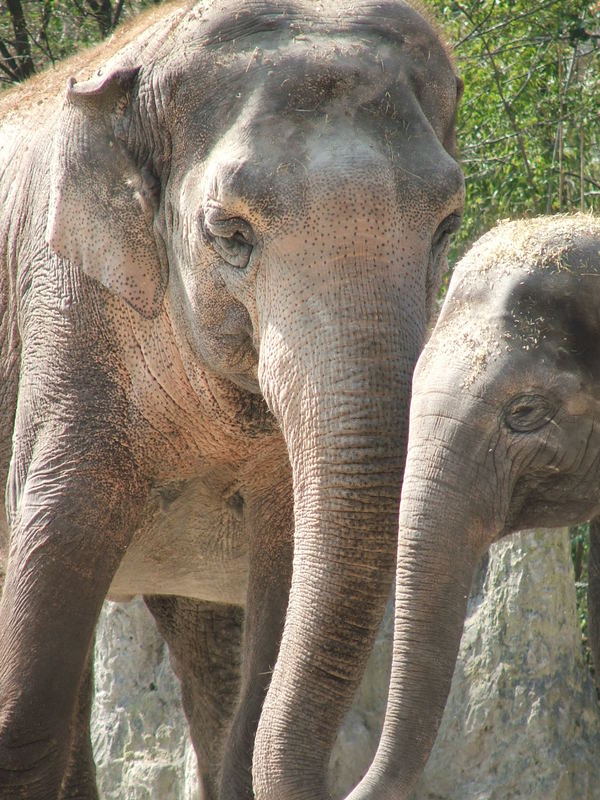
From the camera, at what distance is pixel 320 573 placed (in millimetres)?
3293

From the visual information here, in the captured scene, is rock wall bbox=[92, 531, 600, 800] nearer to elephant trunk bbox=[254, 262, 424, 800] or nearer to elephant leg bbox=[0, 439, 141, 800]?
elephant leg bbox=[0, 439, 141, 800]

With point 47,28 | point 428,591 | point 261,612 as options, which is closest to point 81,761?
point 261,612

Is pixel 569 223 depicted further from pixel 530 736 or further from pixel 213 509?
pixel 530 736

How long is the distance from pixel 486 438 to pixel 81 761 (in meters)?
2.56

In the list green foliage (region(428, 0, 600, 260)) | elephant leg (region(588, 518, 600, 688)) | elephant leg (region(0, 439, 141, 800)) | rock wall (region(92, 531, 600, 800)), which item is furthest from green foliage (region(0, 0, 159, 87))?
elephant leg (region(588, 518, 600, 688))

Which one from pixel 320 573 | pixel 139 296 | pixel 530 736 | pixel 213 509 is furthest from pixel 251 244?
pixel 530 736

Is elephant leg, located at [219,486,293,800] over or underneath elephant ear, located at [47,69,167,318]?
underneath

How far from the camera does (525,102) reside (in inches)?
239

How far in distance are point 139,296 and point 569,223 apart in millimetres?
1281

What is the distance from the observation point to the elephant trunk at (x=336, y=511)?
10.6 feet

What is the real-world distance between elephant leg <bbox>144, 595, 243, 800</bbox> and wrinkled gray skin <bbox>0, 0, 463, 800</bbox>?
2.06ft

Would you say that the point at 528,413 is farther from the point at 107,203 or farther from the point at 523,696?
the point at 523,696

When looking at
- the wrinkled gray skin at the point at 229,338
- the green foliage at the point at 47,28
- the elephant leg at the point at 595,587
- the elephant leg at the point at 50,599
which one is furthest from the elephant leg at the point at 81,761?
the green foliage at the point at 47,28

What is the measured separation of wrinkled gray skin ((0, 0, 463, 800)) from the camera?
3.32 meters
